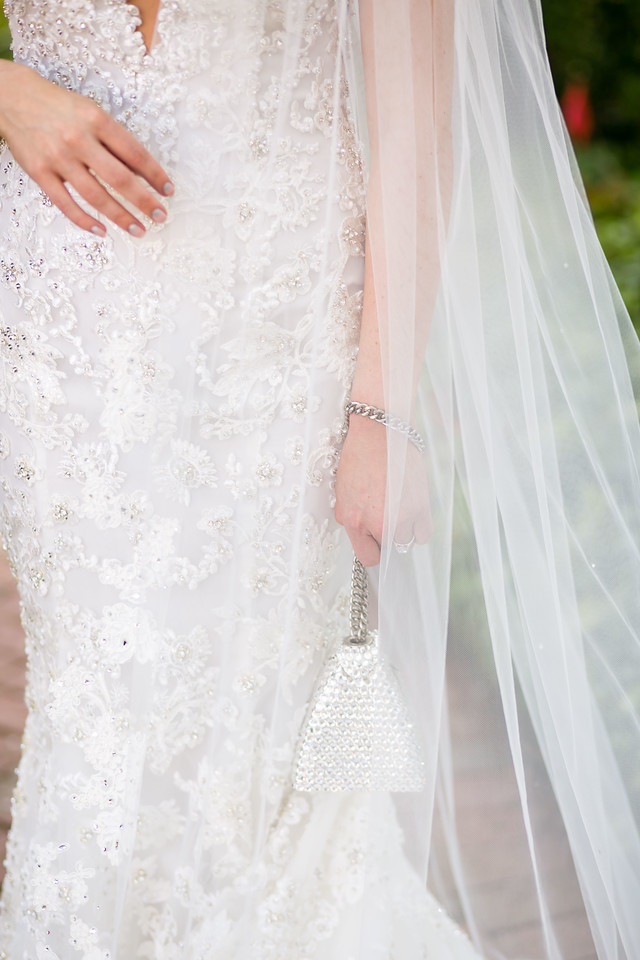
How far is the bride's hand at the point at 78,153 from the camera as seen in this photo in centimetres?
122

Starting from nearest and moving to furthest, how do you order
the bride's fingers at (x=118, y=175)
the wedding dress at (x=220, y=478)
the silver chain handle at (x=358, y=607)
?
the bride's fingers at (x=118, y=175), the wedding dress at (x=220, y=478), the silver chain handle at (x=358, y=607)

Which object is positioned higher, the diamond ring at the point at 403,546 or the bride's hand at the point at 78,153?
the bride's hand at the point at 78,153

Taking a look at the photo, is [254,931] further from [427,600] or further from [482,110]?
[482,110]

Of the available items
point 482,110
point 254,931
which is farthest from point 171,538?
point 482,110

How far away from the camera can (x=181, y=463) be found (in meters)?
1.40

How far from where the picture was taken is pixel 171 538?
1411 millimetres

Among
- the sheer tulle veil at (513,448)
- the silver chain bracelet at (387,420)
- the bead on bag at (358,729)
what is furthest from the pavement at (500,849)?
the silver chain bracelet at (387,420)

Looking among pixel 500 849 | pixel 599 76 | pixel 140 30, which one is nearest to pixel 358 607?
pixel 500 849

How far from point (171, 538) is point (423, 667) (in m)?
0.41

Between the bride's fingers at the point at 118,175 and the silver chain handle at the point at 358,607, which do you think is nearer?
the bride's fingers at the point at 118,175

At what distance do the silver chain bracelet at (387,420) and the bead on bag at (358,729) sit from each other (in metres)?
0.21

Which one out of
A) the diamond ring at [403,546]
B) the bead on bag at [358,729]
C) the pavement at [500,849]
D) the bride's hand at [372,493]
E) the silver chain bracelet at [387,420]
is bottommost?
the pavement at [500,849]

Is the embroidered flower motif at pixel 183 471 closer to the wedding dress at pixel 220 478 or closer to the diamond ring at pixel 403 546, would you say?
the wedding dress at pixel 220 478

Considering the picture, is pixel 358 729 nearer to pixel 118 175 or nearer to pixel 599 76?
pixel 118 175
